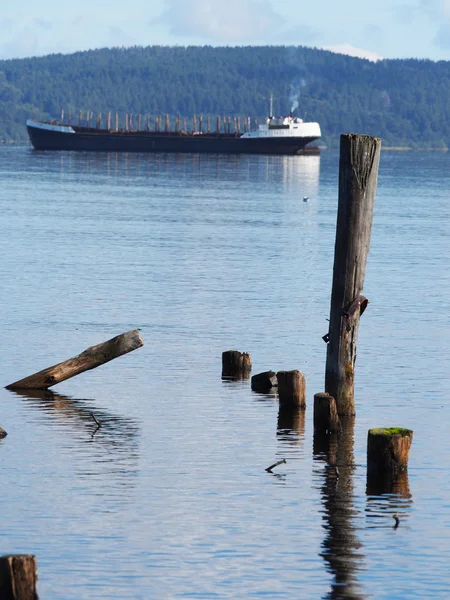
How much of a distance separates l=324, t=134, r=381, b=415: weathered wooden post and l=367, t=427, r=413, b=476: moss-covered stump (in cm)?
203

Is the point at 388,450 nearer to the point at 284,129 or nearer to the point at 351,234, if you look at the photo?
the point at 351,234

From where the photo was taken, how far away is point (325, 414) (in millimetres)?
15039

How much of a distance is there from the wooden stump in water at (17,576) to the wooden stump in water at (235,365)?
9.93m

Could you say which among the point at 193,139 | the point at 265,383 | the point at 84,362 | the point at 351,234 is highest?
the point at 193,139

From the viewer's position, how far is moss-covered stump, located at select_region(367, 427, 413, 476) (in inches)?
519

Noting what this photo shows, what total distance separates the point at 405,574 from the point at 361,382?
27.9 ft

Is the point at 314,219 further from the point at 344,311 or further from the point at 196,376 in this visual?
the point at 344,311

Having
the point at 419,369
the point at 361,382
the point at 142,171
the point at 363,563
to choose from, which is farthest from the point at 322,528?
the point at 142,171

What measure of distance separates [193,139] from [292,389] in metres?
165

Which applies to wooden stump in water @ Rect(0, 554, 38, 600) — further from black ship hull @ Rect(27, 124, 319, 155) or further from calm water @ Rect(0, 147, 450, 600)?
black ship hull @ Rect(27, 124, 319, 155)

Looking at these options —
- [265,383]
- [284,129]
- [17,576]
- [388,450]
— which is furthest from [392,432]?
[284,129]

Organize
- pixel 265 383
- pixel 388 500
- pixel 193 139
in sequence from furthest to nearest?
1. pixel 193 139
2. pixel 265 383
3. pixel 388 500

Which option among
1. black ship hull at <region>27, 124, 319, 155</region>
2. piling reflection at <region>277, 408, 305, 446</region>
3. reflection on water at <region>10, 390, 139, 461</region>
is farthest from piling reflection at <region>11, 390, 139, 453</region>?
black ship hull at <region>27, 124, 319, 155</region>

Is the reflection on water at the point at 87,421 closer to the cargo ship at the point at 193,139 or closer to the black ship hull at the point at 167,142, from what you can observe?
the cargo ship at the point at 193,139
